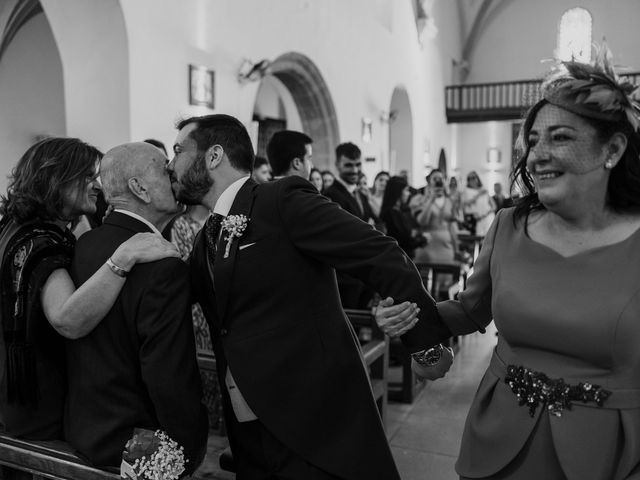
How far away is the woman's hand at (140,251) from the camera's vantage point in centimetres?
159

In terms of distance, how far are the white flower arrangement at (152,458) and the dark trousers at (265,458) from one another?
0.19m

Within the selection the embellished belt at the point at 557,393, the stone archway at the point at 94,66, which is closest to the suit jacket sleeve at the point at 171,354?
the embellished belt at the point at 557,393

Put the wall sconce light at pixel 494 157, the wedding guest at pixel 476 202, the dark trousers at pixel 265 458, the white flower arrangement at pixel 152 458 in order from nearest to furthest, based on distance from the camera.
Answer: the white flower arrangement at pixel 152 458, the dark trousers at pixel 265 458, the wedding guest at pixel 476 202, the wall sconce light at pixel 494 157

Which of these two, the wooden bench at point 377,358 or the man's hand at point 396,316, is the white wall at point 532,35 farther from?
the man's hand at point 396,316

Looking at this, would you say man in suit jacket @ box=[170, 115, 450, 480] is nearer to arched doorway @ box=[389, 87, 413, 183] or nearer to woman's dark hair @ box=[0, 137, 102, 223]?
woman's dark hair @ box=[0, 137, 102, 223]

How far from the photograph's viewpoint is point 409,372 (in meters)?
4.40

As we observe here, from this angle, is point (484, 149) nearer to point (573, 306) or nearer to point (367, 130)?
point (367, 130)

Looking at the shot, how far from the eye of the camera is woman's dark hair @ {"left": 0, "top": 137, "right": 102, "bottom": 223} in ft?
5.90

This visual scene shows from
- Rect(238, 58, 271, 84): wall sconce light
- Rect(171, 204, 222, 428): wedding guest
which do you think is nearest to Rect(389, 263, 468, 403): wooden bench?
Rect(171, 204, 222, 428): wedding guest

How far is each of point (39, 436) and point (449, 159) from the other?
753 inches

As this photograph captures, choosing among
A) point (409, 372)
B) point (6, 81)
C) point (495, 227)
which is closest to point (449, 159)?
point (6, 81)

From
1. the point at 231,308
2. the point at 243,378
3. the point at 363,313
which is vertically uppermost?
the point at 231,308

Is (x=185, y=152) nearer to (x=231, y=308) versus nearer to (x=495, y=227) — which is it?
(x=231, y=308)

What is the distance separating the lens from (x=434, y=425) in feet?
13.4
